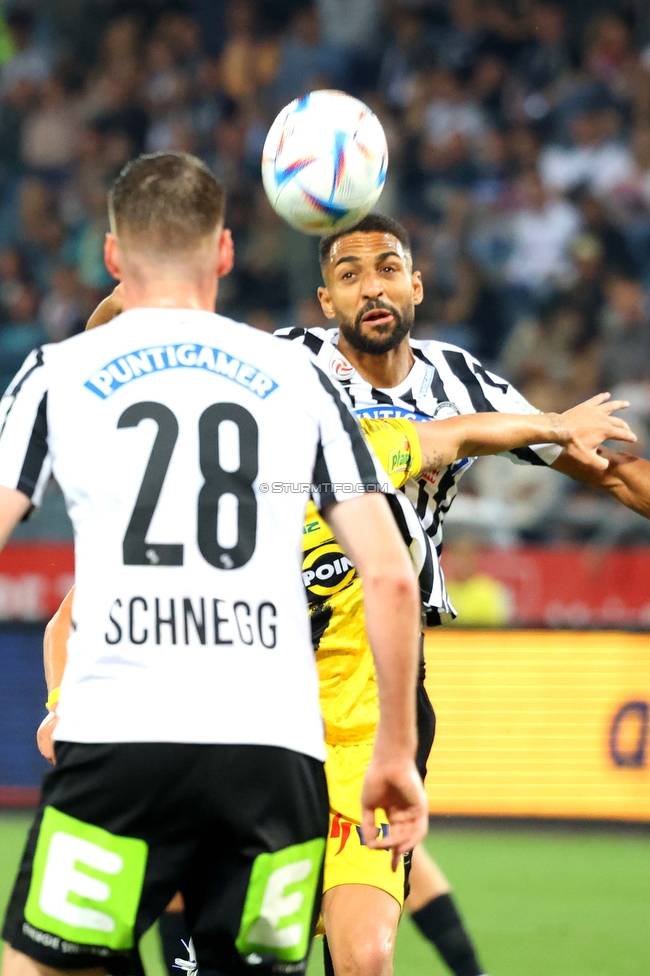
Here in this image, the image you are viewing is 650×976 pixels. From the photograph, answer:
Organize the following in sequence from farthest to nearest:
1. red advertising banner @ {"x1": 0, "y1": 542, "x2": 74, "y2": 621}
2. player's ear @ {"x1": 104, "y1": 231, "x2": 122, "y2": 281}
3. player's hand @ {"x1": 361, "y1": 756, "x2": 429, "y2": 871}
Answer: red advertising banner @ {"x1": 0, "y1": 542, "x2": 74, "y2": 621}
player's ear @ {"x1": 104, "y1": 231, "x2": 122, "y2": 281}
player's hand @ {"x1": 361, "y1": 756, "x2": 429, "y2": 871}

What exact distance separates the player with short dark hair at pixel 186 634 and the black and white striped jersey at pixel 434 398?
176cm

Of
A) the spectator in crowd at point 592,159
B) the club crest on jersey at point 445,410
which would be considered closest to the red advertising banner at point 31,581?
the spectator in crowd at point 592,159

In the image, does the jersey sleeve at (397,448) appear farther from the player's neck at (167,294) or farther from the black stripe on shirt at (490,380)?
the player's neck at (167,294)

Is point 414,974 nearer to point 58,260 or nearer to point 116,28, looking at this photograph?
point 58,260

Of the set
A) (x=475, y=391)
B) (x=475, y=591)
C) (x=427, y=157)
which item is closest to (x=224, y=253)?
(x=475, y=391)

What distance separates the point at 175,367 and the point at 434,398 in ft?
6.78

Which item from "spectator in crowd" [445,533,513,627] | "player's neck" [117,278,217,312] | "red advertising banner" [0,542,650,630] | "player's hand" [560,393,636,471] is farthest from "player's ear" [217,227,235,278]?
"spectator in crowd" [445,533,513,627]

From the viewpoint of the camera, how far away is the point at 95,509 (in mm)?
2662

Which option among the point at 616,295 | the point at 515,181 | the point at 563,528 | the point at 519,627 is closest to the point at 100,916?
the point at 519,627

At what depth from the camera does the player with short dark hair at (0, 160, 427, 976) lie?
2613 millimetres

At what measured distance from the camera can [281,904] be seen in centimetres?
269

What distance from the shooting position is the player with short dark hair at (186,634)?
261 cm

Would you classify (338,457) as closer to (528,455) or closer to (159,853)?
(159,853)

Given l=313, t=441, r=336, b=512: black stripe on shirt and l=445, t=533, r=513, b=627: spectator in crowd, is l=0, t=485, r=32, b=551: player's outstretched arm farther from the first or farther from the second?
l=445, t=533, r=513, b=627: spectator in crowd
